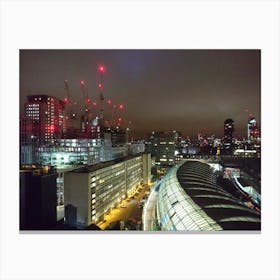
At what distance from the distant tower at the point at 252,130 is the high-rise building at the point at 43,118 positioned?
3478mm

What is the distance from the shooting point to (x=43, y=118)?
239 inches

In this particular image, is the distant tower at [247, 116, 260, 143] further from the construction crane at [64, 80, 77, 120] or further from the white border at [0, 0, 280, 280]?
the construction crane at [64, 80, 77, 120]

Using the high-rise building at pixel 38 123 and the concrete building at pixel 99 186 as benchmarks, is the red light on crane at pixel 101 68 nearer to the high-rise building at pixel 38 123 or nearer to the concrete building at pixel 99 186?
the high-rise building at pixel 38 123

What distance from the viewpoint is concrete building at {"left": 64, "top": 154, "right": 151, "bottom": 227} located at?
6.08m

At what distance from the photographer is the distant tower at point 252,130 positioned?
342cm

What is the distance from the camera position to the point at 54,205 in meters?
5.48

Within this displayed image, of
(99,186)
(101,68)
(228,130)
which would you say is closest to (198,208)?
(228,130)

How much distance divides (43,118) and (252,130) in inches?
201

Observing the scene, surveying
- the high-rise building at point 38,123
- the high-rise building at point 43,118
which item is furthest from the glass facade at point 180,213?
the high-rise building at point 43,118

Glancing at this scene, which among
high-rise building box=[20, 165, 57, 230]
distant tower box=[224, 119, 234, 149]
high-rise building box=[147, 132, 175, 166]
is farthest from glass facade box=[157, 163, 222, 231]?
high-rise building box=[20, 165, 57, 230]

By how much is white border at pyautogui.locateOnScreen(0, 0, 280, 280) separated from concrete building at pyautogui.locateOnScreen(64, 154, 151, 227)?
1954 millimetres
